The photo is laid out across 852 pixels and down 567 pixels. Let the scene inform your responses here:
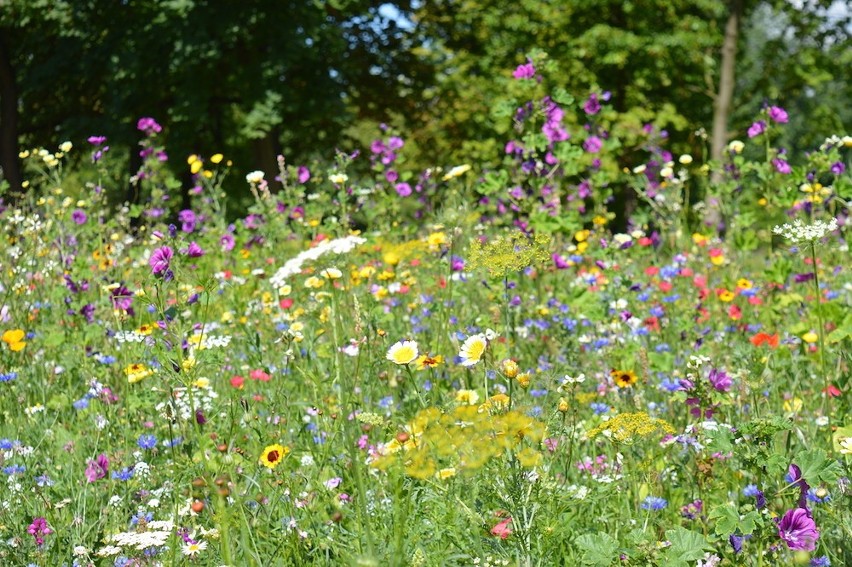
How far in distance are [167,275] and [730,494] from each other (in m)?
1.81

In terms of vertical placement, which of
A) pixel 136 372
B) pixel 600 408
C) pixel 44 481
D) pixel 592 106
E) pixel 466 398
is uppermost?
pixel 592 106

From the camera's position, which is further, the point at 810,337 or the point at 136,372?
the point at 810,337

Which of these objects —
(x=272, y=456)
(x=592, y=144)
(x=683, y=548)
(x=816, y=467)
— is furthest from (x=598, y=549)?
(x=592, y=144)

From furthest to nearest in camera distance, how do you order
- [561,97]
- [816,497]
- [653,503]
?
[561,97] < [653,503] < [816,497]

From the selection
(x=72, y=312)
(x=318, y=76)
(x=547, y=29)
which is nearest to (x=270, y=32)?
(x=318, y=76)

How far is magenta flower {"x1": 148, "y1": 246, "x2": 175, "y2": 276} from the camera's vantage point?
8.57ft

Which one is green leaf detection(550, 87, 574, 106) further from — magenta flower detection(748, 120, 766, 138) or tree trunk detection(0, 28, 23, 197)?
tree trunk detection(0, 28, 23, 197)

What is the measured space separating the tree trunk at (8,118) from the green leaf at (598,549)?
1935 cm

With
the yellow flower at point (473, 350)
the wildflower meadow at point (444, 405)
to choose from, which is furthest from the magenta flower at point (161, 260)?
the yellow flower at point (473, 350)

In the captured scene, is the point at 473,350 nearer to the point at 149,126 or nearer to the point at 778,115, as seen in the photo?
the point at 778,115

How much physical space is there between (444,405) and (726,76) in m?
16.4

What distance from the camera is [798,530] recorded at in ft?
6.76

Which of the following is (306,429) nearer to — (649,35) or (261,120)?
(261,120)

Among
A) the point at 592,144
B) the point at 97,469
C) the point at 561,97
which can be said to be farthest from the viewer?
the point at 592,144
